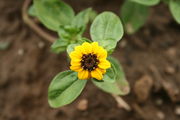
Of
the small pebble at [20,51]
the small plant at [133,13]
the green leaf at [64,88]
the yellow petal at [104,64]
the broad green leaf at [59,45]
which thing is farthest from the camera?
the small pebble at [20,51]

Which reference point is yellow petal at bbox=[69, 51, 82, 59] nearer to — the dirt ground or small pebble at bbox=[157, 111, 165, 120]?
the dirt ground

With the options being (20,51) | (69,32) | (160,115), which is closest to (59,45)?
(69,32)

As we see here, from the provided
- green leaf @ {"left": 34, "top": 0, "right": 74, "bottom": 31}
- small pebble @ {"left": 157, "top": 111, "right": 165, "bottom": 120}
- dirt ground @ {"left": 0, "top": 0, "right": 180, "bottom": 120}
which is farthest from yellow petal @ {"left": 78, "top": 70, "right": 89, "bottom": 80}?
small pebble @ {"left": 157, "top": 111, "right": 165, "bottom": 120}

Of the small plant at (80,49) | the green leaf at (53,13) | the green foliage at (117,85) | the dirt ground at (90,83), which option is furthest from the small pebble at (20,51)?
the green foliage at (117,85)

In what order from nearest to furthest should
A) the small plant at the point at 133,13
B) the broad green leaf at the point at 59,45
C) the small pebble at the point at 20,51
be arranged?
1. the broad green leaf at the point at 59,45
2. the small plant at the point at 133,13
3. the small pebble at the point at 20,51

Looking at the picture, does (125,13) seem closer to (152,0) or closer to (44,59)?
(152,0)

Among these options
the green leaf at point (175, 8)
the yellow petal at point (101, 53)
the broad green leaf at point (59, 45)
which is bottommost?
the green leaf at point (175, 8)

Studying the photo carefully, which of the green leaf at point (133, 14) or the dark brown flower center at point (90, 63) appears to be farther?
the green leaf at point (133, 14)

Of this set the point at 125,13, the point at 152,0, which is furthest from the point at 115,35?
the point at 125,13

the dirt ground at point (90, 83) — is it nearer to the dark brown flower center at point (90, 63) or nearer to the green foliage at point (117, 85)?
the green foliage at point (117, 85)
